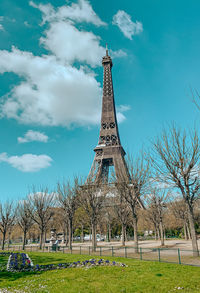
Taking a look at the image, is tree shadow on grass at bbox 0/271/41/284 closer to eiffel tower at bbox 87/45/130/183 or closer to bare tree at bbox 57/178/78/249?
bare tree at bbox 57/178/78/249

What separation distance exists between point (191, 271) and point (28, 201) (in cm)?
3379

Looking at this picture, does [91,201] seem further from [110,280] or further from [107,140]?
[107,140]

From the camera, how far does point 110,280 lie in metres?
11.5

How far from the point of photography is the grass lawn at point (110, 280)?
10086mm

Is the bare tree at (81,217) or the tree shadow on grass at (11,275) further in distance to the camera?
the bare tree at (81,217)

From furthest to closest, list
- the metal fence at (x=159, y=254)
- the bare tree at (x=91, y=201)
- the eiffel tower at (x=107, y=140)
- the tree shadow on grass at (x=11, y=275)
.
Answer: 1. the eiffel tower at (x=107, y=140)
2. the bare tree at (x=91, y=201)
3. the metal fence at (x=159, y=254)
4. the tree shadow on grass at (x=11, y=275)

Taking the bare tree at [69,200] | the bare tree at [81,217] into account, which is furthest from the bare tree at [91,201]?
the bare tree at [81,217]

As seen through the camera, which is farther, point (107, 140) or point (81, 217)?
point (107, 140)

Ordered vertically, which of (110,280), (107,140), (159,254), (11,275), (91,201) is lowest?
(11,275)

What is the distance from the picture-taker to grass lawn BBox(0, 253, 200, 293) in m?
10.1

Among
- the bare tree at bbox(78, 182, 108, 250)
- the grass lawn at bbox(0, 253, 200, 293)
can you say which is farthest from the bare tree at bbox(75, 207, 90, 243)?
the grass lawn at bbox(0, 253, 200, 293)

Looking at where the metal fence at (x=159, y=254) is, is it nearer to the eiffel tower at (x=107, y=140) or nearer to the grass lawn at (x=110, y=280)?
the grass lawn at (x=110, y=280)

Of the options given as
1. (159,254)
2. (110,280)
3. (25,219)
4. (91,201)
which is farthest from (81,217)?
(110,280)

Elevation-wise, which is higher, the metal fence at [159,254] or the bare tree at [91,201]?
the bare tree at [91,201]
